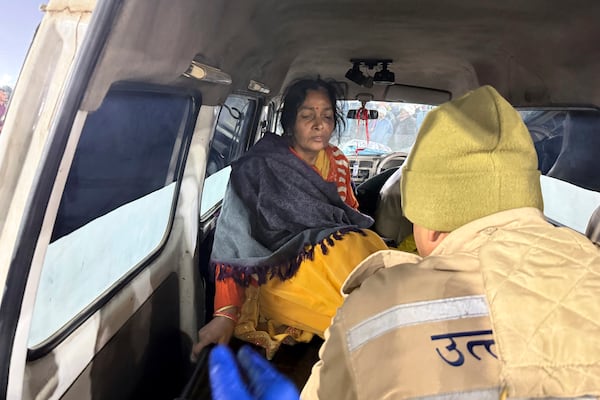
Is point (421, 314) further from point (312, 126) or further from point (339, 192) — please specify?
point (339, 192)

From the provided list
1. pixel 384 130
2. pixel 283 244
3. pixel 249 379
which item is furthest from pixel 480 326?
pixel 384 130

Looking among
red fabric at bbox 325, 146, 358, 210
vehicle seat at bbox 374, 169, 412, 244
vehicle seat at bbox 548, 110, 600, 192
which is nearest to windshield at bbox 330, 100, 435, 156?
vehicle seat at bbox 374, 169, 412, 244

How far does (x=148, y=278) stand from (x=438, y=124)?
1.47 m

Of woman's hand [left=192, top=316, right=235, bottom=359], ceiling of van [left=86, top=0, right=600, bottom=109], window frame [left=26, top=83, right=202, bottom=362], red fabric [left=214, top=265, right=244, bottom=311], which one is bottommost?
woman's hand [left=192, top=316, right=235, bottom=359]

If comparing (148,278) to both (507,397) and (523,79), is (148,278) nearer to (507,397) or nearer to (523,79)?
(507,397)

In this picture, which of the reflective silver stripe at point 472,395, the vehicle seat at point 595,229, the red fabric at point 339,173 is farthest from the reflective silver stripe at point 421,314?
the red fabric at point 339,173

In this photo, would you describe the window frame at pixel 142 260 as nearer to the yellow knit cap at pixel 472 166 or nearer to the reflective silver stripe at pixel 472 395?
the yellow knit cap at pixel 472 166

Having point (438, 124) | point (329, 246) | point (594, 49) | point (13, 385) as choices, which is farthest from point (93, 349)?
point (594, 49)

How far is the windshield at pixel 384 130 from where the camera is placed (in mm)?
5137

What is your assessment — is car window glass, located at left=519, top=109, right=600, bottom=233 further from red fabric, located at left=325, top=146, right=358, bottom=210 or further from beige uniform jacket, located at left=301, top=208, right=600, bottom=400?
beige uniform jacket, located at left=301, top=208, right=600, bottom=400

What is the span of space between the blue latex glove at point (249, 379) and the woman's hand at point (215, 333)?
68 millimetres

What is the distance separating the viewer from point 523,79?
297 centimetres

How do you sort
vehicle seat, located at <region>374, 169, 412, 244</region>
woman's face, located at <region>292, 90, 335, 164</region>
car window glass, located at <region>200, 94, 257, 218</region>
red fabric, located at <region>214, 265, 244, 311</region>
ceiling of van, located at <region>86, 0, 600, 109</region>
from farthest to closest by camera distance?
vehicle seat, located at <region>374, 169, 412, 244</region>, car window glass, located at <region>200, 94, 257, 218</region>, woman's face, located at <region>292, 90, 335, 164</region>, red fabric, located at <region>214, 265, 244, 311</region>, ceiling of van, located at <region>86, 0, 600, 109</region>

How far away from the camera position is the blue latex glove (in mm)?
1517
